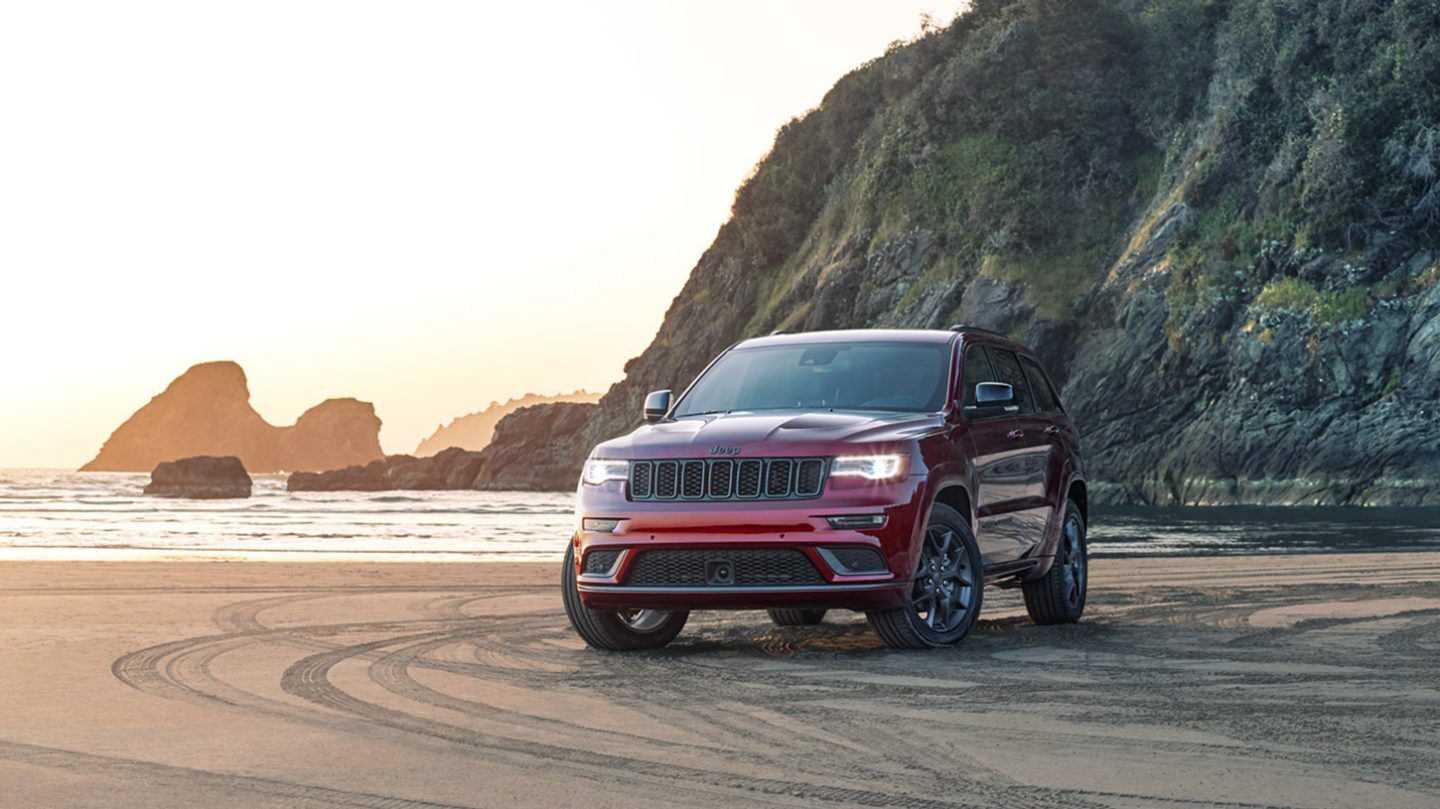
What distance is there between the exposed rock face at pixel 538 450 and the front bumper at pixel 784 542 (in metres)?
94.5

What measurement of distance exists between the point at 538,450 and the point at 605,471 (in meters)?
101

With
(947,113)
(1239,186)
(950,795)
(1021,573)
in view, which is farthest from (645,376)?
(950,795)

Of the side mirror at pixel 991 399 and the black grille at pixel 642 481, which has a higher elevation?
the side mirror at pixel 991 399

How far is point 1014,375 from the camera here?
11.9m

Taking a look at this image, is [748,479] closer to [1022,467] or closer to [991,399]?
[991,399]

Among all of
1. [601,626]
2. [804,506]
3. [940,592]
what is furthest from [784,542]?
A: [601,626]

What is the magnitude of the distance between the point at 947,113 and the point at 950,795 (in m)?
78.7

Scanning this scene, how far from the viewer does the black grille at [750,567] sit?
9.38 m

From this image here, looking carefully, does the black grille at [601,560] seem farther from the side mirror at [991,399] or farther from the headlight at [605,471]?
the side mirror at [991,399]

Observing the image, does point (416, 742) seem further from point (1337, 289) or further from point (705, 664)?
point (1337, 289)

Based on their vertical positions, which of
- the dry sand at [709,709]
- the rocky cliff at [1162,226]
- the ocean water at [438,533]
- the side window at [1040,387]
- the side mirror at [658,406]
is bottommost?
the ocean water at [438,533]

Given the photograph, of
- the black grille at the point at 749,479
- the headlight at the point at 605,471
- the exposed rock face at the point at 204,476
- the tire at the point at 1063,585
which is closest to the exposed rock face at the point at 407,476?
the exposed rock face at the point at 204,476

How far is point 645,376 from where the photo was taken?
3895 inches

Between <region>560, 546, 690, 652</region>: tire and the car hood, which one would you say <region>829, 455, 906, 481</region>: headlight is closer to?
the car hood
